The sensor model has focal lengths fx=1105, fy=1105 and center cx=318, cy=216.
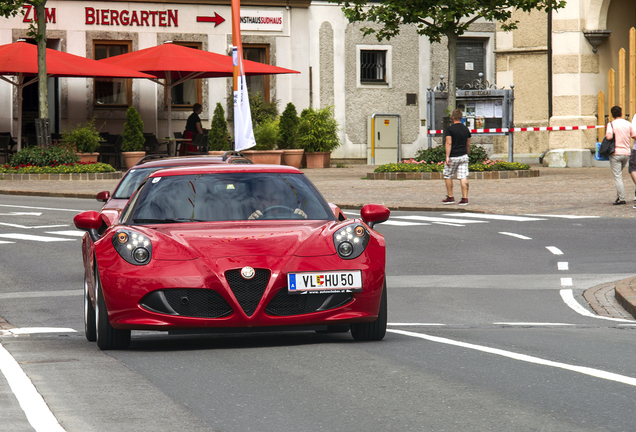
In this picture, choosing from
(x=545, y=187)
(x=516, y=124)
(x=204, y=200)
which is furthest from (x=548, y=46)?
(x=204, y=200)

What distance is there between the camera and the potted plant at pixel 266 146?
3375cm

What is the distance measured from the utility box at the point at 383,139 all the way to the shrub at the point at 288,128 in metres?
5.04

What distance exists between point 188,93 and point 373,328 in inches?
1216

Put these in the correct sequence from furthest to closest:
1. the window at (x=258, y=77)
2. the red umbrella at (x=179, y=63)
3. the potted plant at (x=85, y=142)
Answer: the window at (x=258, y=77) → the red umbrella at (x=179, y=63) → the potted plant at (x=85, y=142)

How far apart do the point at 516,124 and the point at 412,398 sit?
35102 millimetres

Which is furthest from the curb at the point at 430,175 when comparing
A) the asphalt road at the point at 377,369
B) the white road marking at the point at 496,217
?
the asphalt road at the point at 377,369

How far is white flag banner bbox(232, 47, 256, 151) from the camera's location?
890 inches

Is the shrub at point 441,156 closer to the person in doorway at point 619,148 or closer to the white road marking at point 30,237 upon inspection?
Result: the person in doorway at point 619,148

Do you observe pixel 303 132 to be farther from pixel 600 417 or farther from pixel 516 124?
pixel 600 417

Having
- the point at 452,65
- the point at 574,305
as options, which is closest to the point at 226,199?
the point at 574,305

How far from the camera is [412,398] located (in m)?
5.68

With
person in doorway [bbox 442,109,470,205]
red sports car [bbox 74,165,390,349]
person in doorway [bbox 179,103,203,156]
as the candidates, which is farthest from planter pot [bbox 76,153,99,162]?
red sports car [bbox 74,165,390,349]

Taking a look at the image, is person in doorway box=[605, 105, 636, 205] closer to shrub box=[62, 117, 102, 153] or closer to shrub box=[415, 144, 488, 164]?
shrub box=[415, 144, 488, 164]

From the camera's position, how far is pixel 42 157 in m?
29.6
